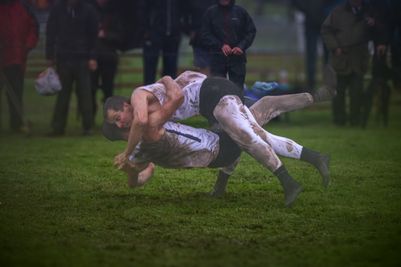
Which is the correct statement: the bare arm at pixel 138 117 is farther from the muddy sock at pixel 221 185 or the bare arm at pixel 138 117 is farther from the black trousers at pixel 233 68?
Answer: the black trousers at pixel 233 68

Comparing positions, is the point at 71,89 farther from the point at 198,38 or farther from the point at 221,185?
the point at 221,185

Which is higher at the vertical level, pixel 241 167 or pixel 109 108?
pixel 109 108

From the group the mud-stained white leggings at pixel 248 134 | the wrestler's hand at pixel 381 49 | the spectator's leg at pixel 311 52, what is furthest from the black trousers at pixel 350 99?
the mud-stained white leggings at pixel 248 134

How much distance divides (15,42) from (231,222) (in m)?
6.01

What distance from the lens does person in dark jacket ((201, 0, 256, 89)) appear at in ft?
29.3

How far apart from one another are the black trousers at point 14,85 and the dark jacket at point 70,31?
64 centimetres

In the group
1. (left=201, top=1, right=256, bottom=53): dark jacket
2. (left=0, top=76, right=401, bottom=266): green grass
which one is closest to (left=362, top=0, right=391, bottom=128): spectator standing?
(left=0, top=76, right=401, bottom=266): green grass

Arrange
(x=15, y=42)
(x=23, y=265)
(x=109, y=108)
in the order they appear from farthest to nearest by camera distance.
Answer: (x=15, y=42), (x=109, y=108), (x=23, y=265)

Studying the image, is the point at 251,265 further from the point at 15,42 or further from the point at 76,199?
the point at 15,42

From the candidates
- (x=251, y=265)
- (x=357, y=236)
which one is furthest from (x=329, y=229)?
(x=251, y=265)

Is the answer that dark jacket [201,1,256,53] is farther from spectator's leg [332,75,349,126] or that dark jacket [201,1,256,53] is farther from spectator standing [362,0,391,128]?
spectator's leg [332,75,349,126]

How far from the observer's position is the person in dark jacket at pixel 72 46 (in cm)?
1174

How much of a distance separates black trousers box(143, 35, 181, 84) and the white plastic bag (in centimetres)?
123

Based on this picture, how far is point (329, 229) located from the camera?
6.77m
